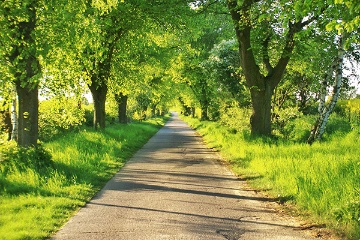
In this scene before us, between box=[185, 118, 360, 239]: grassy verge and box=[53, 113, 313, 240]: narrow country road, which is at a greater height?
box=[185, 118, 360, 239]: grassy verge

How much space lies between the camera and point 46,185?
8422 mm

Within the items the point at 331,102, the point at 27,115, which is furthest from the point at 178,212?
the point at 331,102

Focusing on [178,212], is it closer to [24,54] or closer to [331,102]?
[24,54]

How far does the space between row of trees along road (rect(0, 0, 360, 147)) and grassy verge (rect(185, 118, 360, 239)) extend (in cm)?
250

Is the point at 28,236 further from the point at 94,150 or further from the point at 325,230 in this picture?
the point at 94,150

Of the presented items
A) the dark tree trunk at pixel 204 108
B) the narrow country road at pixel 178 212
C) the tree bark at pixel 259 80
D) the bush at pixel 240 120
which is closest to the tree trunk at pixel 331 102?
the tree bark at pixel 259 80

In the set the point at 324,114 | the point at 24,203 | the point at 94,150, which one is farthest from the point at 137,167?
the point at 324,114

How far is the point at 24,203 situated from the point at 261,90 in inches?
431

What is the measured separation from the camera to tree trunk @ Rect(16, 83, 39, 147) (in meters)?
10.9

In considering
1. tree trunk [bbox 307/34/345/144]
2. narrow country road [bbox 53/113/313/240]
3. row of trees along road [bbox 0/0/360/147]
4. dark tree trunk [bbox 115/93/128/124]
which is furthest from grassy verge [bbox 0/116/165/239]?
dark tree trunk [bbox 115/93/128/124]

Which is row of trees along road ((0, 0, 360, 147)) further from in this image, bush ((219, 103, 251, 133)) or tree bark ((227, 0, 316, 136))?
bush ((219, 103, 251, 133))

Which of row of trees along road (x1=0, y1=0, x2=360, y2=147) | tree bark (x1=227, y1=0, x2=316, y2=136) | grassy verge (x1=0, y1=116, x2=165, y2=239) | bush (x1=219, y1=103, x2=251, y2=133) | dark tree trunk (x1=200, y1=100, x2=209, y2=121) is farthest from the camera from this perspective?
dark tree trunk (x1=200, y1=100, x2=209, y2=121)

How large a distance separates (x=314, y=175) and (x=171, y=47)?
20917mm

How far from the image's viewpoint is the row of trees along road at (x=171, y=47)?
27.5 feet
